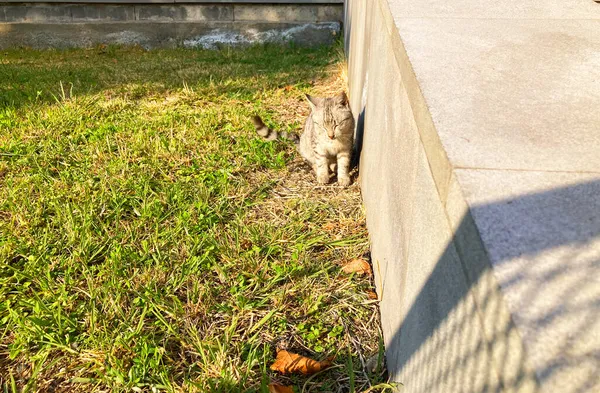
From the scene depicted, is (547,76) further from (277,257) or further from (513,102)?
(277,257)

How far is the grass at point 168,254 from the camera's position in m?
2.24

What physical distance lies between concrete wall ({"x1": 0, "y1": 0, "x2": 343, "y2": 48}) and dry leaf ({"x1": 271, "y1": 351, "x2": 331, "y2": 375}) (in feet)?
20.8

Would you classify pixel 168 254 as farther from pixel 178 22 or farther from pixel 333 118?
pixel 178 22

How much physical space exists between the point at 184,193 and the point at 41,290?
110 cm

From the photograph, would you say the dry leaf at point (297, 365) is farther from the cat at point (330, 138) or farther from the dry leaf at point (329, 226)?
the cat at point (330, 138)

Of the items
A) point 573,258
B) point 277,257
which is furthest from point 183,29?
point 573,258

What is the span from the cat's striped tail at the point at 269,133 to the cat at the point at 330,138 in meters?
0.42

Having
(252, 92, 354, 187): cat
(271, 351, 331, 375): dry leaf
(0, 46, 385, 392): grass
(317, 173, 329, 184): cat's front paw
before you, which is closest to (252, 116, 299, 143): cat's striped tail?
(0, 46, 385, 392): grass

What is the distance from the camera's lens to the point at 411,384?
1735mm

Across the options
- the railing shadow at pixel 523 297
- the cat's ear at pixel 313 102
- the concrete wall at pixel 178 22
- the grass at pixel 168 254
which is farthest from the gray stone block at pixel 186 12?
the railing shadow at pixel 523 297

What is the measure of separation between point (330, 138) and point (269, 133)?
815 millimetres

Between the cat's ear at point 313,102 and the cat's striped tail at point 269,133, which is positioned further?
the cat's striped tail at point 269,133

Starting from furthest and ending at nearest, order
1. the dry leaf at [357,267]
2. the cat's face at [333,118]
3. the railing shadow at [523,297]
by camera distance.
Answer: the cat's face at [333,118] < the dry leaf at [357,267] < the railing shadow at [523,297]

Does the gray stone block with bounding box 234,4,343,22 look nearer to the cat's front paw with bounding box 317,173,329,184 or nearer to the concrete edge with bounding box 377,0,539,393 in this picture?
the cat's front paw with bounding box 317,173,329,184
